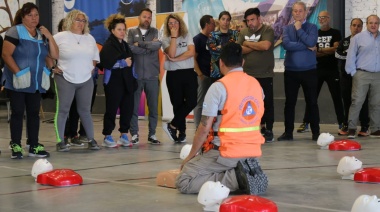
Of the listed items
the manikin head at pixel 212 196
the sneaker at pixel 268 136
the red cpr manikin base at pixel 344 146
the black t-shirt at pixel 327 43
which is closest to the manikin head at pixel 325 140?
the red cpr manikin base at pixel 344 146

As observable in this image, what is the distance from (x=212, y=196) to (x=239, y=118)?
84 centimetres

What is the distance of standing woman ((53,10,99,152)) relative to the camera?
9.59 meters

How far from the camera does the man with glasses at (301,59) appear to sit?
35.3 ft

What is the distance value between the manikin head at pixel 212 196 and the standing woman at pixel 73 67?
177 inches

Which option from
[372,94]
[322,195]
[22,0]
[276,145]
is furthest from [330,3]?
[22,0]

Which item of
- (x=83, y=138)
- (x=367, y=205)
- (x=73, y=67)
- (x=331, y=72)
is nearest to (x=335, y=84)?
(x=331, y=72)

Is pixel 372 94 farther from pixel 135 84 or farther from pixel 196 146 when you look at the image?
pixel 196 146

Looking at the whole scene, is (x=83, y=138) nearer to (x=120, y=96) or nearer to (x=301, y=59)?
(x=120, y=96)

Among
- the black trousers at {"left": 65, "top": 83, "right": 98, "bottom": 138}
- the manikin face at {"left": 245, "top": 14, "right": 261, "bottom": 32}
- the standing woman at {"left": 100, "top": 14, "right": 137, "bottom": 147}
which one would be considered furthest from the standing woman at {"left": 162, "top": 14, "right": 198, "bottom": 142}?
the black trousers at {"left": 65, "top": 83, "right": 98, "bottom": 138}

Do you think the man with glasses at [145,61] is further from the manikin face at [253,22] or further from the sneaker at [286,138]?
the sneaker at [286,138]

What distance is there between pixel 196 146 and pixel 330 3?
29.0ft

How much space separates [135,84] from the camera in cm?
1045

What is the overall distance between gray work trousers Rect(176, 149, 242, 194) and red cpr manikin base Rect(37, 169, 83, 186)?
1.20m

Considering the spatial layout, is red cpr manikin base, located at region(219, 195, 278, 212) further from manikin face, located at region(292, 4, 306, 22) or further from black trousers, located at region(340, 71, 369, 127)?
black trousers, located at region(340, 71, 369, 127)
